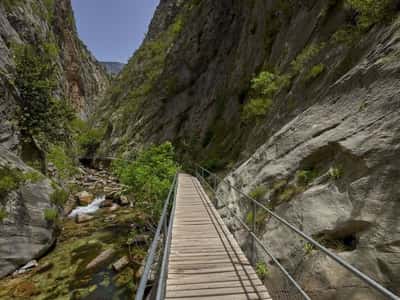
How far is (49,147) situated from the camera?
1841 centimetres

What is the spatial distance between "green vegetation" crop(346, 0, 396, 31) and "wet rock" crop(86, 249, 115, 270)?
13.5 meters

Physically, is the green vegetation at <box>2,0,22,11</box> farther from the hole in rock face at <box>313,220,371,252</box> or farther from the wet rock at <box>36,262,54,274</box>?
the hole in rock face at <box>313,220,371,252</box>

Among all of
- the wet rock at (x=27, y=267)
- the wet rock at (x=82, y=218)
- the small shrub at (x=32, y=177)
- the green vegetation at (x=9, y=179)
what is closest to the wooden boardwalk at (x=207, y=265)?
the wet rock at (x=27, y=267)

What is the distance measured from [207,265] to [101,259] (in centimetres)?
827

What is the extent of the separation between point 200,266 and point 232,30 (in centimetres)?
2763

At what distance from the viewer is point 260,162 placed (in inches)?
295

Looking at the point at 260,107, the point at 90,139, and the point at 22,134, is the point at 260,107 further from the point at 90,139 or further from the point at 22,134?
the point at 90,139

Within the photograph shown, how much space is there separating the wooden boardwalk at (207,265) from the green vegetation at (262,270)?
4.4 inches

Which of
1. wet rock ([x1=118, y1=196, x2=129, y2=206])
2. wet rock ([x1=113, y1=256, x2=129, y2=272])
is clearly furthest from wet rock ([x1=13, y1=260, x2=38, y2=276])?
wet rock ([x1=118, y1=196, x2=129, y2=206])

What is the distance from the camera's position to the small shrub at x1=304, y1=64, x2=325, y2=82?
7578 millimetres

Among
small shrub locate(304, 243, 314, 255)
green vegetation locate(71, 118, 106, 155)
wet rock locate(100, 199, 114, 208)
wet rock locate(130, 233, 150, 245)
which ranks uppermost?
green vegetation locate(71, 118, 106, 155)

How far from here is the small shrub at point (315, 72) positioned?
7.58 meters

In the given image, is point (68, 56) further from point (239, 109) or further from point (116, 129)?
point (239, 109)

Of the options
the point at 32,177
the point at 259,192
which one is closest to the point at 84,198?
the point at 32,177
